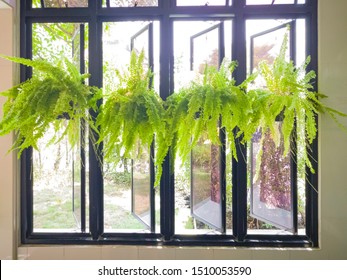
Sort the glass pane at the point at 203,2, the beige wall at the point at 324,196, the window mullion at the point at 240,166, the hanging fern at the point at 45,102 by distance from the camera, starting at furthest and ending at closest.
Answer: the glass pane at the point at 203,2 < the window mullion at the point at 240,166 < the beige wall at the point at 324,196 < the hanging fern at the point at 45,102

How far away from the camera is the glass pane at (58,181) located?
2887 millimetres

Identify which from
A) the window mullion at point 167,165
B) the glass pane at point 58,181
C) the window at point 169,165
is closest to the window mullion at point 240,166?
the window at point 169,165

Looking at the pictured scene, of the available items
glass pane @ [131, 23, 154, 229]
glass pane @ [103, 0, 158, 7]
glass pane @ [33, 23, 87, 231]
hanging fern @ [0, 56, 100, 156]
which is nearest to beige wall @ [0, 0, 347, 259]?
glass pane @ [33, 23, 87, 231]

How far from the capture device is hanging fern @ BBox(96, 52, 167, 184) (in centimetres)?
A: 240

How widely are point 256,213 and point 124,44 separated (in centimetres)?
218

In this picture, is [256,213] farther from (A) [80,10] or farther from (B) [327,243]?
(A) [80,10]

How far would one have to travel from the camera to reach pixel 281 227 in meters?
2.88

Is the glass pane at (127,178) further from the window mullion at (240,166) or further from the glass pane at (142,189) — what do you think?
the window mullion at (240,166)

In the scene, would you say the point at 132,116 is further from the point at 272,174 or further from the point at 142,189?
the point at 272,174

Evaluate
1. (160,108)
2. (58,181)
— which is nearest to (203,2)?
(160,108)

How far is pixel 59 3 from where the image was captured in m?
2.96

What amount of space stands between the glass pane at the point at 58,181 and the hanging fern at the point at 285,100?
70.3 inches

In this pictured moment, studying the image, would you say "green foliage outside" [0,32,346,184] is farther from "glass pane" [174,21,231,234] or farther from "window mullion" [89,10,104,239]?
"glass pane" [174,21,231,234]

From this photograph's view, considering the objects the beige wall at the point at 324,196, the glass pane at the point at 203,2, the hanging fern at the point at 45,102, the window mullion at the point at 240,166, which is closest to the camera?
the hanging fern at the point at 45,102
